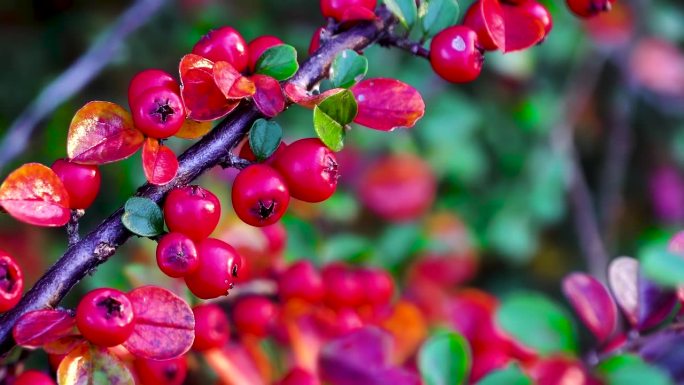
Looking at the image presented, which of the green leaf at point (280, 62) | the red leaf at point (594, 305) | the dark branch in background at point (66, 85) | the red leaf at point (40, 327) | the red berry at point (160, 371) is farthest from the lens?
the dark branch in background at point (66, 85)

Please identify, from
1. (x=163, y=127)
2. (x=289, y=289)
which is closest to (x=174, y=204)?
(x=163, y=127)

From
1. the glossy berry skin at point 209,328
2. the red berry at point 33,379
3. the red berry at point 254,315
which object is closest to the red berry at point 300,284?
the red berry at point 254,315

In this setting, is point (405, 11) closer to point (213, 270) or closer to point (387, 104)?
point (387, 104)

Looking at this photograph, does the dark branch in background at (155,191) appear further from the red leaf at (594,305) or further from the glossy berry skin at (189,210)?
the red leaf at (594,305)

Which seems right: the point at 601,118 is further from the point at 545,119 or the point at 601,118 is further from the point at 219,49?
the point at 219,49

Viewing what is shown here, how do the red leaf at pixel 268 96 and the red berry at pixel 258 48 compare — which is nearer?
the red leaf at pixel 268 96

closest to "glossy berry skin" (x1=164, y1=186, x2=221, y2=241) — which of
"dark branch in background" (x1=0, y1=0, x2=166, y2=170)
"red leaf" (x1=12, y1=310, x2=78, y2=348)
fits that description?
"red leaf" (x1=12, y1=310, x2=78, y2=348)

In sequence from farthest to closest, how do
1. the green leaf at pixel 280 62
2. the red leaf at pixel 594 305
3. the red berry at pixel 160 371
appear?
the red leaf at pixel 594 305 → the red berry at pixel 160 371 → the green leaf at pixel 280 62
